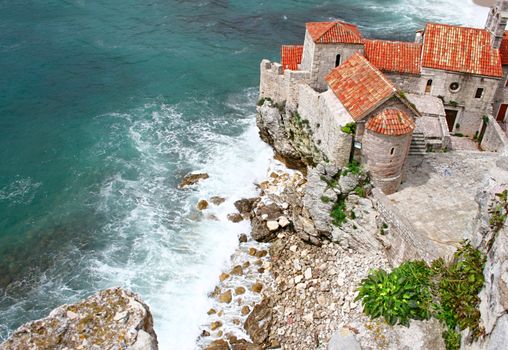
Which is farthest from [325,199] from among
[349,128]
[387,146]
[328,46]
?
[328,46]

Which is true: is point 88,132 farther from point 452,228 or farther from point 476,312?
point 476,312

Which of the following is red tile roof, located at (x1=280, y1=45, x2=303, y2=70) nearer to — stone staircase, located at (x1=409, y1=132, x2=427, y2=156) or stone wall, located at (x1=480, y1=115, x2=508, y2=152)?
stone staircase, located at (x1=409, y1=132, x2=427, y2=156)

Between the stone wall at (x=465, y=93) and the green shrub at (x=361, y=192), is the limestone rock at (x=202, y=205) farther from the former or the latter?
the stone wall at (x=465, y=93)

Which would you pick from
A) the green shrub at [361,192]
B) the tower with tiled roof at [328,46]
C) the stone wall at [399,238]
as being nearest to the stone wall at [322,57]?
the tower with tiled roof at [328,46]

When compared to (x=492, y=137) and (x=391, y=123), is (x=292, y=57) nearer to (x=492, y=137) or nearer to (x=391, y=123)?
(x=391, y=123)

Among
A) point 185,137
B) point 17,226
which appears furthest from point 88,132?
point 17,226

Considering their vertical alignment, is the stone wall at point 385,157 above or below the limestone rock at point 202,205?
above
